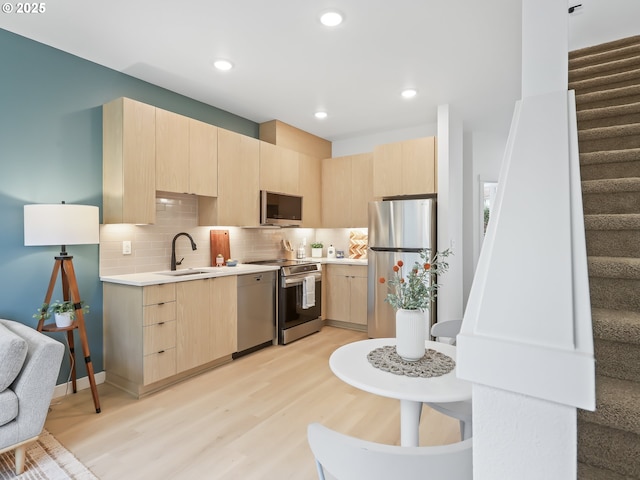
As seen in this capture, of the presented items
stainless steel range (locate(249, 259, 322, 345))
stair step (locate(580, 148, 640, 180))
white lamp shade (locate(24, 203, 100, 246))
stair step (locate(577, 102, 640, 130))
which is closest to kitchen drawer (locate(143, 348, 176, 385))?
white lamp shade (locate(24, 203, 100, 246))

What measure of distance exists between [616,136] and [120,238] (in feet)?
12.0

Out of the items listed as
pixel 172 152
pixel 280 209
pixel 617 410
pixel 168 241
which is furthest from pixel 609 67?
pixel 168 241

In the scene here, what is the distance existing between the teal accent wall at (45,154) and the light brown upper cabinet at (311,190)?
2.28 meters

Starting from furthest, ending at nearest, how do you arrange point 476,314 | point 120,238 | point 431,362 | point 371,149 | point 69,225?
point 371,149 → point 120,238 → point 69,225 → point 431,362 → point 476,314

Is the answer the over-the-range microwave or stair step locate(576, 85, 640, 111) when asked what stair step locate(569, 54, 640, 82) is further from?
the over-the-range microwave

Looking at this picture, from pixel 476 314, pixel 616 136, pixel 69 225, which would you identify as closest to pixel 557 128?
pixel 476 314

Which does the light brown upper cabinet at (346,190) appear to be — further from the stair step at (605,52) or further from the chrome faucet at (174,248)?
the stair step at (605,52)

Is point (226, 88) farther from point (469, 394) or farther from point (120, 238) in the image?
point (469, 394)

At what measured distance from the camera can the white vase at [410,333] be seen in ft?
5.05

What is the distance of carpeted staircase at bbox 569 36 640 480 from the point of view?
931mm

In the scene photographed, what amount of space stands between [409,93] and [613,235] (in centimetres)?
261

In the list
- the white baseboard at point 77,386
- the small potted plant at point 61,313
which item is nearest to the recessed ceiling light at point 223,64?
the small potted plant at point 61,313

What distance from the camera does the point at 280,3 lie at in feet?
7.30

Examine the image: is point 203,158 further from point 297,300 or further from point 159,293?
point 297,300
